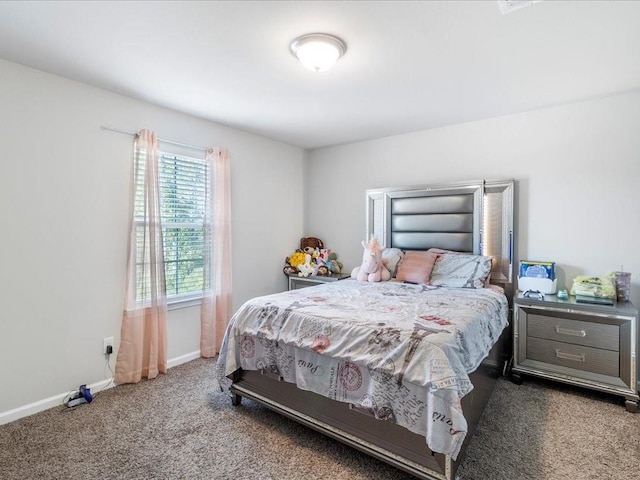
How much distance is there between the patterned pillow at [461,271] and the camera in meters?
3.03

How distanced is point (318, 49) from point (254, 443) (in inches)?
94.6

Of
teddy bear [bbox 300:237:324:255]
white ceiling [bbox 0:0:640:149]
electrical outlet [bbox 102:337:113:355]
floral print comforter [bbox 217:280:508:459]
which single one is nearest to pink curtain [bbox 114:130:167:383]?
electrical outlet [bbox 102:337:113:355]

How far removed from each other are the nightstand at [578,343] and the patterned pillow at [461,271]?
1.22 ft

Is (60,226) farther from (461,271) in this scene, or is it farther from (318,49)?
(461,271)

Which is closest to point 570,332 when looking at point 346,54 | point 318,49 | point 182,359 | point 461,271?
point 461,271

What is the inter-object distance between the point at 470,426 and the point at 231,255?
2699 mm

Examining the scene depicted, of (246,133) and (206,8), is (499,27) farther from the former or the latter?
(246,133)

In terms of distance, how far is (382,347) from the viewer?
1.73 m

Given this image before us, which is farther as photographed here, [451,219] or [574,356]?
[451,219]

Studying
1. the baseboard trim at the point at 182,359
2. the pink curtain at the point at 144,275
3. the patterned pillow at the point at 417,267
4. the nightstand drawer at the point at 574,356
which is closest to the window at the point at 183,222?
the pink curtain at the point at 144,275

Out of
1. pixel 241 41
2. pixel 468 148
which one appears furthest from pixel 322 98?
pixel 468 148

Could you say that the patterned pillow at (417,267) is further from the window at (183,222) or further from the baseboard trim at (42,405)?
the baseboard trim at (42,405)

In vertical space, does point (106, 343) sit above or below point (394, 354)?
below

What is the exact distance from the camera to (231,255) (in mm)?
3635
